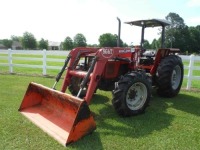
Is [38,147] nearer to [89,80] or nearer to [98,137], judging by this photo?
[98,137]

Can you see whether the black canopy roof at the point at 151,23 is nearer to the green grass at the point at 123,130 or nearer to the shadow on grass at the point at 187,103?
the shadow on grass at the point at 187,103

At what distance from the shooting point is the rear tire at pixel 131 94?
5047mm

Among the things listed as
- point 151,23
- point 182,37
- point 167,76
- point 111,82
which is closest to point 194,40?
point 182,37

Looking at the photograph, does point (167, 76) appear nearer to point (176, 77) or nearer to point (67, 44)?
point (176, 77)

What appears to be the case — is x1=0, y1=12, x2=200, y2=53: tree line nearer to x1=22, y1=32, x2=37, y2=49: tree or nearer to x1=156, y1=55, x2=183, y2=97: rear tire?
x1=22, y1=32, x2=37, y2=49: tree

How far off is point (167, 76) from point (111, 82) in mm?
1734

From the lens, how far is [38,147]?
3871 mm

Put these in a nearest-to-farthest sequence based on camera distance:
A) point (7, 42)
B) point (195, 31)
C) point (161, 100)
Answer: point (161, 100) → point (195, 31) → point (7, 42)

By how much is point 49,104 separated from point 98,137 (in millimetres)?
1605

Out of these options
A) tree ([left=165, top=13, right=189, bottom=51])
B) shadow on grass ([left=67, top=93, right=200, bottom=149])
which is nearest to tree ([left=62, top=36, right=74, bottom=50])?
tree ([left=165, top=13, right=189, bottom=51])

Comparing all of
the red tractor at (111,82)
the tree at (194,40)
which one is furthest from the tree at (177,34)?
the red tractor at (111,82)

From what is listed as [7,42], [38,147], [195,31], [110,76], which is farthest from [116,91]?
[7,42]

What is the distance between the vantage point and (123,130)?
4.60 metres

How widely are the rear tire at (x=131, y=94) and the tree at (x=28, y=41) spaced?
85878mm
